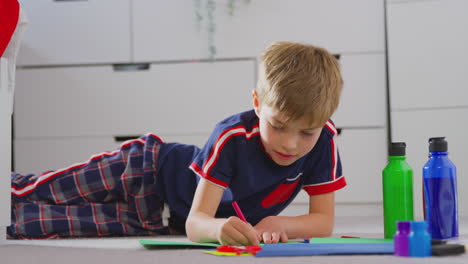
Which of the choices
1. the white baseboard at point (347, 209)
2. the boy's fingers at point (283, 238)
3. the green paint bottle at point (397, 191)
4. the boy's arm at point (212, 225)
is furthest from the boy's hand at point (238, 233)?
the white baseboard at point (347, 209)

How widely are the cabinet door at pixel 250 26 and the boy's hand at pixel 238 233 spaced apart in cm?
146

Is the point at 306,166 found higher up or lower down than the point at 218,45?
lower down

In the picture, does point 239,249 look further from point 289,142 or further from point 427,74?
point 427,74

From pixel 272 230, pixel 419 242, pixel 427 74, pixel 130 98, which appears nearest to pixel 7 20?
pixel 272 230

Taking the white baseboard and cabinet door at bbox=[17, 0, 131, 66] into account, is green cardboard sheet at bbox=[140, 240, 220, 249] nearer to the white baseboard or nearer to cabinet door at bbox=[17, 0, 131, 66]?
the white baseboard

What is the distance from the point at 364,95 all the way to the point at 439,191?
1.29 m

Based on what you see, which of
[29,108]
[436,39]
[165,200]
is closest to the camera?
[165,200]

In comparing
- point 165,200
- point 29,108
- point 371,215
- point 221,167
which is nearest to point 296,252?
point 221,167

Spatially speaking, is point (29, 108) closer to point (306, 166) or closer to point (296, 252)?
point (306, 166)

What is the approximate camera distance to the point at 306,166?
127 cm

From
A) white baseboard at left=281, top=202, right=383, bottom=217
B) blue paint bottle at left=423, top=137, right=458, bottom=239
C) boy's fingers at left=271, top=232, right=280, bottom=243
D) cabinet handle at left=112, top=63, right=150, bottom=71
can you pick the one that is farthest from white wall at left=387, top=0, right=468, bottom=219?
boy's fingers at left=271, top=232, right=280, bottom=243

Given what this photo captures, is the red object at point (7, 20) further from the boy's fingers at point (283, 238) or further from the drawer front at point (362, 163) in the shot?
the drawer front at point (362, 163)

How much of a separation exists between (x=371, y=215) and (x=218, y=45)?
843mm

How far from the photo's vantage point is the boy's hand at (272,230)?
3.45ft
